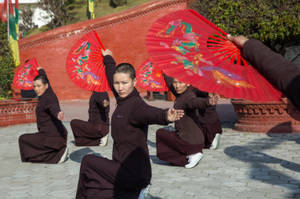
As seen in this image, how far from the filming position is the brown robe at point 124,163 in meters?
3.34

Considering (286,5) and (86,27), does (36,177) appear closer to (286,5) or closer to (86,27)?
(286,5)

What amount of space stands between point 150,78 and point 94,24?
13255 millimetres

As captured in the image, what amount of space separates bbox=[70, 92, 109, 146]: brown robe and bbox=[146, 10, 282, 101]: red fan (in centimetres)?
559

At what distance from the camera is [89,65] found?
559 centimetres

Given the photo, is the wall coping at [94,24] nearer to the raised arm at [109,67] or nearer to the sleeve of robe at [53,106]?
the sleeve of robe at [53,106]

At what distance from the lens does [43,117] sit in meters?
6.50

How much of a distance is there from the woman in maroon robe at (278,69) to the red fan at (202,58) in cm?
34

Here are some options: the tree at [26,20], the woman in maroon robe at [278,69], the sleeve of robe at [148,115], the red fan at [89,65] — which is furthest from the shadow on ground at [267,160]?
the tree at [26,20]

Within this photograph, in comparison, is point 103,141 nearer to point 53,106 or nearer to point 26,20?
point 53,106

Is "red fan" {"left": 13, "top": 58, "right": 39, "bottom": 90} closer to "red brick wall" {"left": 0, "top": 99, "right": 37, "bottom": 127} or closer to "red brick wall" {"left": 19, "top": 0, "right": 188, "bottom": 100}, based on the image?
"red brick wall" {"left": 0, "top": 99, "right": 37, "bottom": 127}

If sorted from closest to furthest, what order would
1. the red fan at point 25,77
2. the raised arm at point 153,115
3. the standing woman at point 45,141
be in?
1. the raised arm at point 153,115
2. the standing woman at point 45,141
3. the red fan at point 25,77

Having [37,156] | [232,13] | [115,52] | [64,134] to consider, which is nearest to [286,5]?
[232,13]

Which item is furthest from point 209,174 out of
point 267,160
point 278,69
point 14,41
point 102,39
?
point 102,39

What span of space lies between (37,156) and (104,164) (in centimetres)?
360
